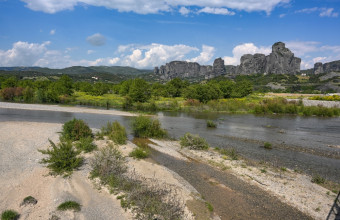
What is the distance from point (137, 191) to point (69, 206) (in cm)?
336

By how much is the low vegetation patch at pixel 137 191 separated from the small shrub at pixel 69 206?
2187 millimetres

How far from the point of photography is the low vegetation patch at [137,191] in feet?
33.0

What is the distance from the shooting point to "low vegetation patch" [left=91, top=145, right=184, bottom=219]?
33.0 ft

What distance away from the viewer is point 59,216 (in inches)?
379

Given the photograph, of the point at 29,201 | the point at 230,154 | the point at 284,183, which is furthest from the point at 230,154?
the point at 29,201

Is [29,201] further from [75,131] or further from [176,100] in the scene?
[176,100]

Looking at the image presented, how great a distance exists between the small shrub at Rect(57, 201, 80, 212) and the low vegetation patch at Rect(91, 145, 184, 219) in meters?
2.19

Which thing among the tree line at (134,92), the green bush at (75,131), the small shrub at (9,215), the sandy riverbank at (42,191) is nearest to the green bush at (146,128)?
the green bush at (75,131)

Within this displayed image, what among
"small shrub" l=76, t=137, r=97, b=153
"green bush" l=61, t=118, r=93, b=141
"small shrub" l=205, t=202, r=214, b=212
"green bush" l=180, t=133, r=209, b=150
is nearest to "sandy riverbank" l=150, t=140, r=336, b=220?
"green bush" l=180, t=133, r=209, b=150

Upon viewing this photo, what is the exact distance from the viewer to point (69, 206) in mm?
10266

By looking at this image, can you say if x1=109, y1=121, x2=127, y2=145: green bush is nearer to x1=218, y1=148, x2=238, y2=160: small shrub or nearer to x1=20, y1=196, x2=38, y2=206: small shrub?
x1=218, y1=148, x2=238, y2=160: small shrub

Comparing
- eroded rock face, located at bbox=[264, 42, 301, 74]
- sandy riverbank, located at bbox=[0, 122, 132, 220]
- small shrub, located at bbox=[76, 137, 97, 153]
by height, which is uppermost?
eroded rock face, located at bbox=[264, 42, 301, 74]

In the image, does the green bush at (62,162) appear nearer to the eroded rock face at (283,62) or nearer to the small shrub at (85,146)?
the small shrub at (85,146)

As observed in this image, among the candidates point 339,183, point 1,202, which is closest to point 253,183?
point 339,183
